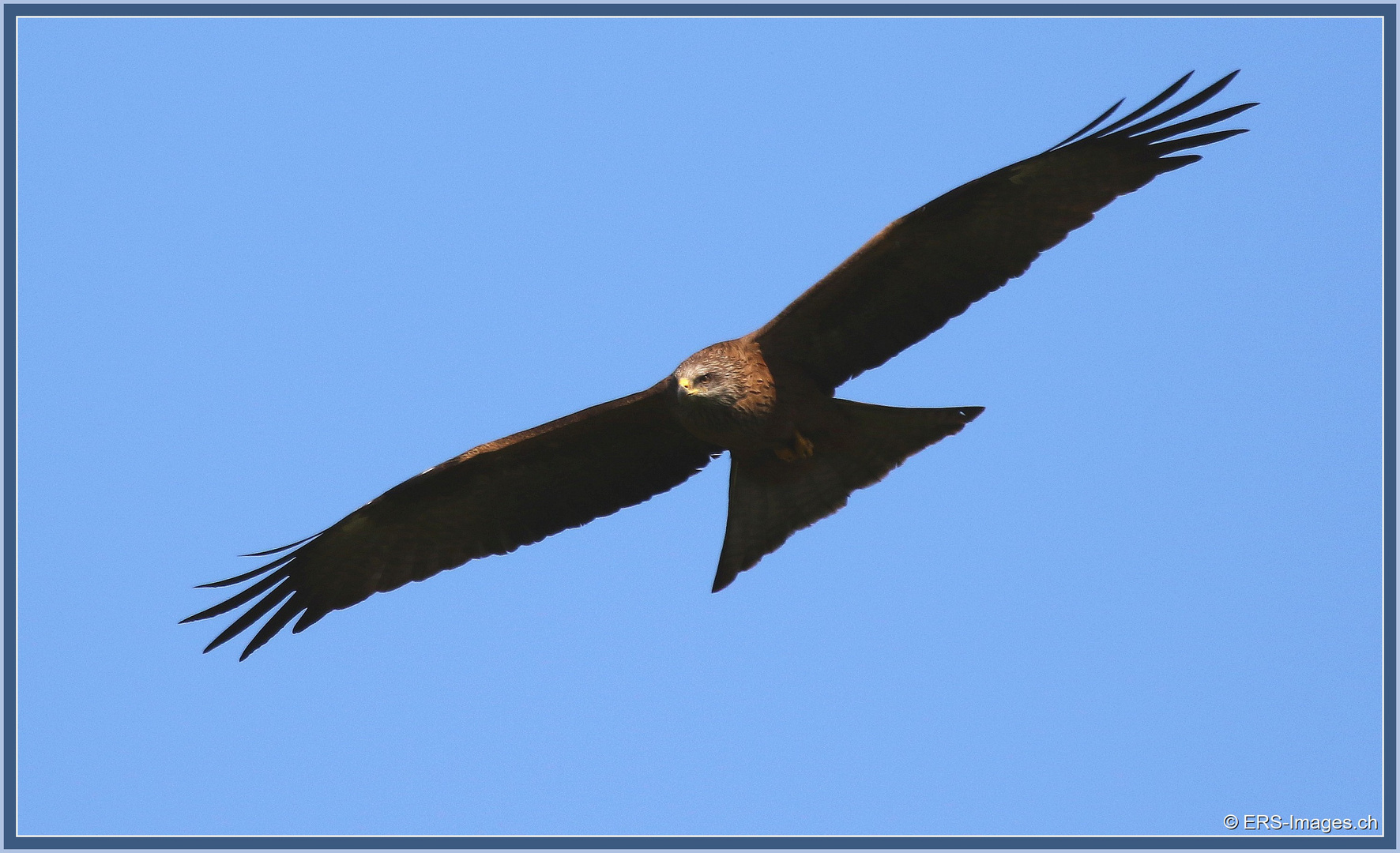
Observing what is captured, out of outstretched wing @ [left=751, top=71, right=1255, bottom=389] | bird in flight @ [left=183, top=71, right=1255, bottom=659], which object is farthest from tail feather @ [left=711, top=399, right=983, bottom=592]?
outstretched wing @ [left=751, top=71, right=1255, bottom=389]

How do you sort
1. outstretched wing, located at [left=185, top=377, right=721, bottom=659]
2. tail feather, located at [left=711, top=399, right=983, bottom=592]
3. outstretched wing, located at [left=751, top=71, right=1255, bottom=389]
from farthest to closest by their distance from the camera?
outstretched wing, located at [left=185, top=377, right=721, bottom=659]
tail feather, located at [left=711, top=399, right=983, bottom=592]
outstretched wing, located at [left=751, top=71, right=1255, bottom=389]

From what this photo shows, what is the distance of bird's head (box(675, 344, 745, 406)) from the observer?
8820mm

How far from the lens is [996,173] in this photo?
875 cm

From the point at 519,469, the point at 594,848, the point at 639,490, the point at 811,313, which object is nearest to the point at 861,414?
the point at 811,313

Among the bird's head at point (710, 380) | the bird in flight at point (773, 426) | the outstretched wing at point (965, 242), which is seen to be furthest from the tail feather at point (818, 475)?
the bird's head at point (710, 380)

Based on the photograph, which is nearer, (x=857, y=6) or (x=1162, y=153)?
(x=1162, y=153)

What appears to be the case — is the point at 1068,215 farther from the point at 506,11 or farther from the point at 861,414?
the point at 506,11

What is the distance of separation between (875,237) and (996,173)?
29.0 inches

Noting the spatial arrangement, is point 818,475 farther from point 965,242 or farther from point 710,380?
point 965,242

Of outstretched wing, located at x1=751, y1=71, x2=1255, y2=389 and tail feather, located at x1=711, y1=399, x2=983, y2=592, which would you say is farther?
tail feather, located at x1=711, y1=399, x2=983, y2=592

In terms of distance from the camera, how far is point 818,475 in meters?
9.59

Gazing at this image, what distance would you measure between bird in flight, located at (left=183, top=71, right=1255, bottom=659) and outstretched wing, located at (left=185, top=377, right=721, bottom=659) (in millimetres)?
10

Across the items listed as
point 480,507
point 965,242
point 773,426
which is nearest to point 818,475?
point 773,426

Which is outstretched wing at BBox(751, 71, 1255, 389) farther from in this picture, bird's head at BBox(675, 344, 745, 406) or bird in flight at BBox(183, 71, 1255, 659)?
bird's head at BBox(675, 344, 745, 406)
